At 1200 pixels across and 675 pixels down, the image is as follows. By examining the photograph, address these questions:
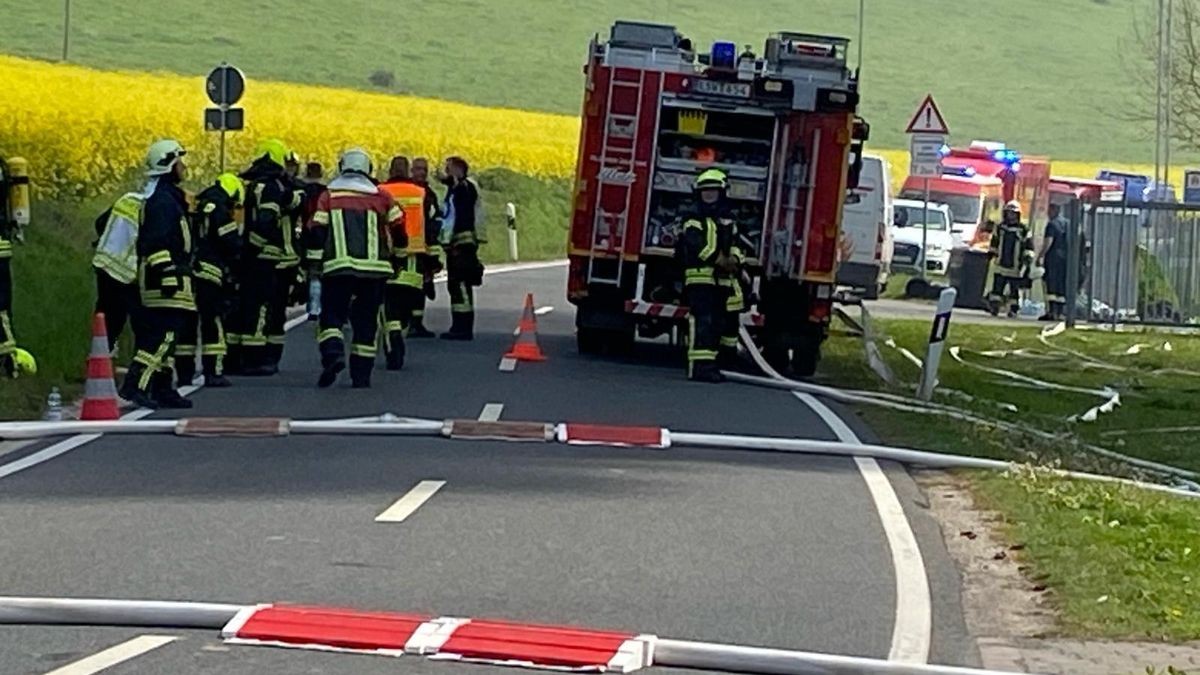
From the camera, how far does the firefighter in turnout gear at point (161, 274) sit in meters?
16.7

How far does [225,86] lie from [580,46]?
64.0 m

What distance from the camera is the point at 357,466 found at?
13.7 meters

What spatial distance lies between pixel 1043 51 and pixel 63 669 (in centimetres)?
10264

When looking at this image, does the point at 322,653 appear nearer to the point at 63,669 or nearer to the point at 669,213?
the point at 63,669

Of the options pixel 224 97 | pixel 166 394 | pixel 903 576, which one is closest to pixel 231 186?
pixel 166 394

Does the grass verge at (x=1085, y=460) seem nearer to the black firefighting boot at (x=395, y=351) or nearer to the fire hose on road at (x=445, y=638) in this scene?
the fire hose on road at (x=445, y=638)

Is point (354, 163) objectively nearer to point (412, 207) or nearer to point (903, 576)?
point (412, 207)

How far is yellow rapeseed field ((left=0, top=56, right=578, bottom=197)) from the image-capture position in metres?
38.1

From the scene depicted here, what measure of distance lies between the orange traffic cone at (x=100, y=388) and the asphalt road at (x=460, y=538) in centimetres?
86

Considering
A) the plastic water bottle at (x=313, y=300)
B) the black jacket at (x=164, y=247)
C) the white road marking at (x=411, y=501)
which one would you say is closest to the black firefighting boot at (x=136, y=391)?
the black jacket at (x=164, y=247)

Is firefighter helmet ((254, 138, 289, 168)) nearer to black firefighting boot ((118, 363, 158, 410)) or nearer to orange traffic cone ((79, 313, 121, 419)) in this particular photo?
black firefighting boot ((118, 363, 158, 410))

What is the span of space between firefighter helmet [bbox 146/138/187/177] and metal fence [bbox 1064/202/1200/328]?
19397 mm

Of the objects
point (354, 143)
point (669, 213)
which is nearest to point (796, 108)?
point (669, 213)

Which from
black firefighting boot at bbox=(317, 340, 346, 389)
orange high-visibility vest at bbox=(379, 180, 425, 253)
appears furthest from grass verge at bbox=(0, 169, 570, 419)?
orange high-visibility vest at bbox=(379, 180, 425, 253)
